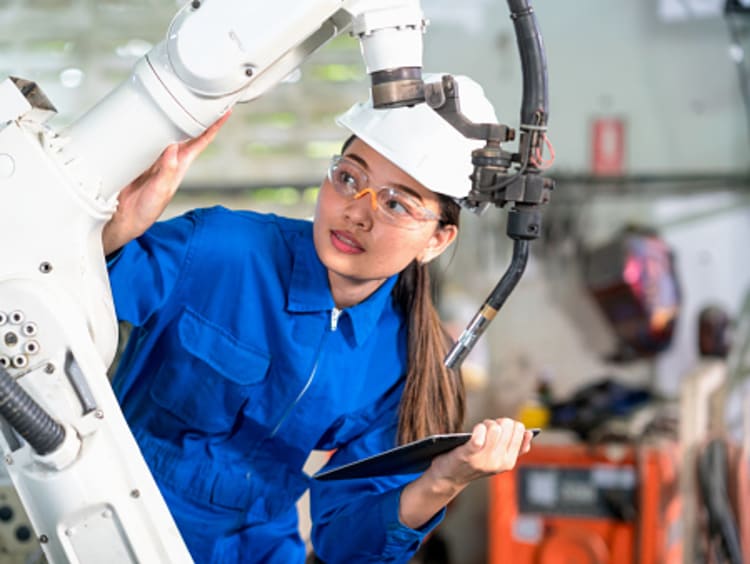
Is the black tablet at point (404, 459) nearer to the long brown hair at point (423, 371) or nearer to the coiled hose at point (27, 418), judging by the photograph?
the long brown hair at point (423, 371)

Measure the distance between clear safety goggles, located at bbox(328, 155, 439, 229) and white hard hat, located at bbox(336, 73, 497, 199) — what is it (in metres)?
0.05

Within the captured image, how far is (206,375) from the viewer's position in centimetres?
152

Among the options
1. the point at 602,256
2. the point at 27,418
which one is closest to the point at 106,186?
the point at 27,418

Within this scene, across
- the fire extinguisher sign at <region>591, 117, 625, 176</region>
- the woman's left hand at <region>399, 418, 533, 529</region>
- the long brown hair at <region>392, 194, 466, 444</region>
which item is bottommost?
the woman's left hand at <region>399, 418, 533, 529</region>

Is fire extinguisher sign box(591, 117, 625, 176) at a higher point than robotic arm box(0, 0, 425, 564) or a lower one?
higher

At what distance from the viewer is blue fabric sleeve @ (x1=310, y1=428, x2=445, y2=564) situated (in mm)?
1502

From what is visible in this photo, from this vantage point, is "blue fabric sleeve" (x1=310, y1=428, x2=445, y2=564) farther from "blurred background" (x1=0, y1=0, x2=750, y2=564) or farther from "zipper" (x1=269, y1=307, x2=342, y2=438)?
"blurred background" (x1=0, y1=0, x2=750, y2=564)

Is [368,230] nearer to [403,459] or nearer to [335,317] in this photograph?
[335,317]

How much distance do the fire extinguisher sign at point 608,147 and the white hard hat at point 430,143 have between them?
10.1 feet

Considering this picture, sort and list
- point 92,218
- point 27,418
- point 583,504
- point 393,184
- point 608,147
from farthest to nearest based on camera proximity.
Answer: point 608,147
point 583,504
point 393,184
point 92,218
point 27,418

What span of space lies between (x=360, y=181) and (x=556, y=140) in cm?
308

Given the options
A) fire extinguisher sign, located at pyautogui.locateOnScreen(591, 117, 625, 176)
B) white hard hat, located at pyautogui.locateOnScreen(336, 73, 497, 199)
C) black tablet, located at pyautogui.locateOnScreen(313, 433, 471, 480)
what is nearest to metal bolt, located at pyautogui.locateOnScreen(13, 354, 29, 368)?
black tablet, located at pyautogui.locateOnScreen(313, 433, 471, 480)

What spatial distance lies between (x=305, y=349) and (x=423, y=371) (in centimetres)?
20

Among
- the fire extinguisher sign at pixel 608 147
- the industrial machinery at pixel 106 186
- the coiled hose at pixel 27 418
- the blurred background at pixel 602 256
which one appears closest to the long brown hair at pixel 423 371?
the industrial machinery at pixel 106 186
